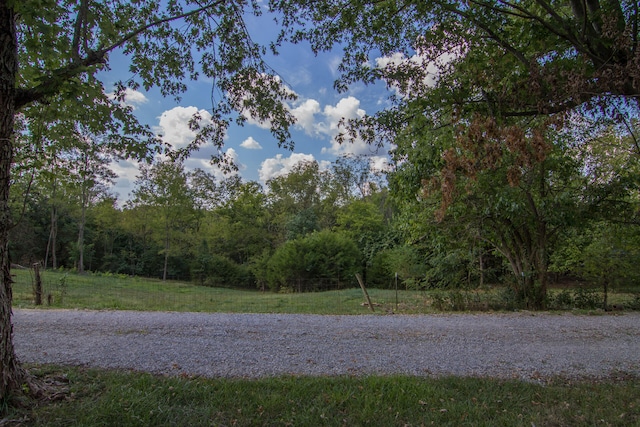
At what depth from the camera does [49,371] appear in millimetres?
3904

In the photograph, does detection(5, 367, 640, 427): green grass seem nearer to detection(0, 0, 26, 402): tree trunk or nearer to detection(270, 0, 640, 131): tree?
detection(0, 0, 26, 402): tree trunk

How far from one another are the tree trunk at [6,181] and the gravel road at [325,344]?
4.31 ft

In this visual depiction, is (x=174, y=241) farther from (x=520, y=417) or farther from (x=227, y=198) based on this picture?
(x=520, y=417)

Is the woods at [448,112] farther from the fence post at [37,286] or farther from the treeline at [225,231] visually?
the treeline at [225,231]

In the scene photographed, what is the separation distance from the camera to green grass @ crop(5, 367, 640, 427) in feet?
9.84

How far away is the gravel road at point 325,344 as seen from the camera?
178 inches

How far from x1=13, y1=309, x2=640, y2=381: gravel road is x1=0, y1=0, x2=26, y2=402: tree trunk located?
4.31ft

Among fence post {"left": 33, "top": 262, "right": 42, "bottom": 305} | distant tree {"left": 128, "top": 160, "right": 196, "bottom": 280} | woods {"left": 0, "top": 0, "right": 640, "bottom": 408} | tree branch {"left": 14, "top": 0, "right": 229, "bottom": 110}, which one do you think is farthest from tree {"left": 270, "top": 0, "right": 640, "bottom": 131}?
distant tree {"left": 128, "top": 160, "right": 196, "bottom": 280}

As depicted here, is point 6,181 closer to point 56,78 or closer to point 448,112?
point 56,78

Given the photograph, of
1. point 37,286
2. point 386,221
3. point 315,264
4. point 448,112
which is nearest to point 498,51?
point 448,112

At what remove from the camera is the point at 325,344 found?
5727mm

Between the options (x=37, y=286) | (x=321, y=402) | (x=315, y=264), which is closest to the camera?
(x=321, y=402)

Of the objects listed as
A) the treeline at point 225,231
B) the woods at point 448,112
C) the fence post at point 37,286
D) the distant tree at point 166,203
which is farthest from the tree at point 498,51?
the distant tree at point 166,203

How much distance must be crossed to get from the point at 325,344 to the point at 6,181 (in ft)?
14.6
